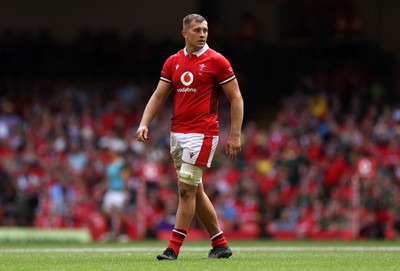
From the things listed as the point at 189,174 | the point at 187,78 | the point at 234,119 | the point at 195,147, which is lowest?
the point at 189,174

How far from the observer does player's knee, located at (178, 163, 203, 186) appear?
36.9 ft

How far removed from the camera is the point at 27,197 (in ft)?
79.7

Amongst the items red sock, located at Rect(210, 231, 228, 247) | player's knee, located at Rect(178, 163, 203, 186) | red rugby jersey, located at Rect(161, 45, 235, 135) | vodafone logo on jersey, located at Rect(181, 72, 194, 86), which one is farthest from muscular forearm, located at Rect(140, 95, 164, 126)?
red sock, located at Rect(210, 231, 228, 247)

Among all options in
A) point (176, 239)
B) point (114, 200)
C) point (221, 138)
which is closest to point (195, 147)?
point (176, 239)

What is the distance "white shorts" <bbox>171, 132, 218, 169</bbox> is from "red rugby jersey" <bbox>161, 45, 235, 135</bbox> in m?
0.06

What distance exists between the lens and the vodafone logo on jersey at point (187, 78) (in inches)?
446

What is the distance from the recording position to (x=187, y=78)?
11.4 m

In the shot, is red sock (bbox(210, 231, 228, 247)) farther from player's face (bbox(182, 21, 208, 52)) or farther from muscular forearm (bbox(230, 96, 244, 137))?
player's face (bbox(182, 21, 208, 52))

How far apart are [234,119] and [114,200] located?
12968mm

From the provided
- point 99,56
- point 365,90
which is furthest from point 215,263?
point 99,56

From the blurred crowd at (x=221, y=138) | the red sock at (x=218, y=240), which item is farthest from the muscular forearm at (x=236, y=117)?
the blurred crowd at (x=221, y=138)

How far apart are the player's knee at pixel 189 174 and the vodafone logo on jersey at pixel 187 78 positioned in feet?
2.86

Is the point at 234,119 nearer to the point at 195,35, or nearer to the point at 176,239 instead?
the point at 195,35

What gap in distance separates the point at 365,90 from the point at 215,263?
19.7 m
